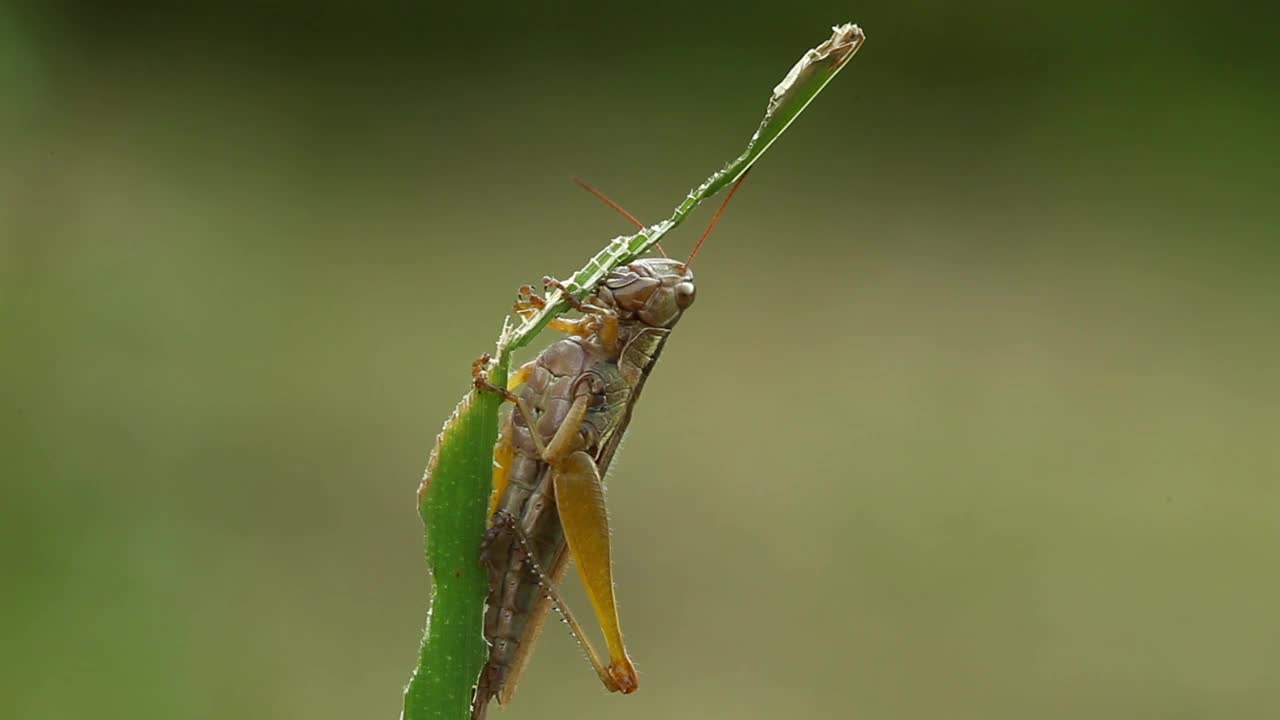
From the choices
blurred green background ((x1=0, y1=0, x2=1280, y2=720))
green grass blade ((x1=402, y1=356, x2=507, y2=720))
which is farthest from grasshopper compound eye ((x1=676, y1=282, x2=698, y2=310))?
blurred green background ((x1=0, y1=0, x2=1280, y2=720))

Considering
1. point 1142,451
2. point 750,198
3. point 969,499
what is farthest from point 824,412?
point 1142,451

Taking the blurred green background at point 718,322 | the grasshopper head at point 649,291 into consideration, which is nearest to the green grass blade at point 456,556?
the grasshopper head at point 649,291

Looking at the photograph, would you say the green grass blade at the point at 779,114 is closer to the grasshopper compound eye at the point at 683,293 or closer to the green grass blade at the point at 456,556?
the green grass blade at the point at 456,556

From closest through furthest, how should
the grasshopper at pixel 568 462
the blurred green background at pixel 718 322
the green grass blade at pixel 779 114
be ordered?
the green grass blade at pixel 779 114 → the grasshopper at pixel 568 462 → the blurred green background at pixel 718 322

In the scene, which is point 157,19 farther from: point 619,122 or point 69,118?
point 619,122

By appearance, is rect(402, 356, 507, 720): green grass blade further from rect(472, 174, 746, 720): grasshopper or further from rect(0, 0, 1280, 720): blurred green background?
rect(0, 0, 1280, 720): blurred green background

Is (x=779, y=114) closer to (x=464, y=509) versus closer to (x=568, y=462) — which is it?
(x=464, y=509)
